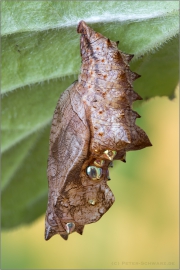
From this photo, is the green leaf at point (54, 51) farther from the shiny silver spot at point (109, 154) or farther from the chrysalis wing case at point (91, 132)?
the shiny silver spot at point (109, 154)

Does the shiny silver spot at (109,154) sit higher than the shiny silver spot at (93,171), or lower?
higher

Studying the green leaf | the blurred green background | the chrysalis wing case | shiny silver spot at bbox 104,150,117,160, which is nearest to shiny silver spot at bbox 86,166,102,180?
the chrysalis wing case

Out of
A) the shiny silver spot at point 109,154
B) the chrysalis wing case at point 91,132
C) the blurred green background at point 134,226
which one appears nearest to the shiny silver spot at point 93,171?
the chrysalis wing case at point 91,132

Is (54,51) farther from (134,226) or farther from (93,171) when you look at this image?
(134,226)

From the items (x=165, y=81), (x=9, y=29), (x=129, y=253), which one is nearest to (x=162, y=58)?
(x=165, y=81)

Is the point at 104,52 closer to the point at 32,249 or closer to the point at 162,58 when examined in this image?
the point at 162,58

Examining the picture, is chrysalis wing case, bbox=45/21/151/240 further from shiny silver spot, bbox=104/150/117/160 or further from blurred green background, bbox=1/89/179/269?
blurred green background, bbox=1/89/179/269
